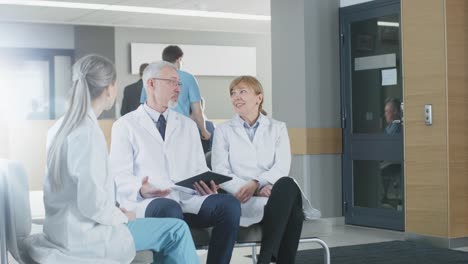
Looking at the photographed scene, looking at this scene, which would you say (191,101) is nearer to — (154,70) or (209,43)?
(154,70)

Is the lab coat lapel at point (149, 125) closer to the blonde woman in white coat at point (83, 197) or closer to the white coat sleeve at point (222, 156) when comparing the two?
the white coat sleeve at point (222, 156)

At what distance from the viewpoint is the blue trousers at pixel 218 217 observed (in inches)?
129

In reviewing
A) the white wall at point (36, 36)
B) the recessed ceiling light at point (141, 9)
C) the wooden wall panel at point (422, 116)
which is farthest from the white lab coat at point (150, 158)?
the white wall at point (36, 36)

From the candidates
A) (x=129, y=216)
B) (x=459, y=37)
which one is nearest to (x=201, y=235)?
(x=129, y=216)

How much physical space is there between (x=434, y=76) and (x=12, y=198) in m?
4.17

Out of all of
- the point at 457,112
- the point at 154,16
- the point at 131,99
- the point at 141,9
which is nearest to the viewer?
the point at 457,112

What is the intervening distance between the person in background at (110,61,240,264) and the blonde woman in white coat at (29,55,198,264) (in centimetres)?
53

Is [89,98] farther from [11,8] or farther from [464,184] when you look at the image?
[11,8]

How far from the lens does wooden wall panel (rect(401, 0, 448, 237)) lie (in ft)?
19.8

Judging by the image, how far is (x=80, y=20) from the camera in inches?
496

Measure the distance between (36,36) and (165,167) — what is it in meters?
10.3

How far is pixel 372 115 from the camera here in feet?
23.6

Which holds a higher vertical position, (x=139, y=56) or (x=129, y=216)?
(x=139, y=56)

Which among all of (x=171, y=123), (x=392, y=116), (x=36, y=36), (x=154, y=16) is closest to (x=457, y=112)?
(x=392, y=116)
